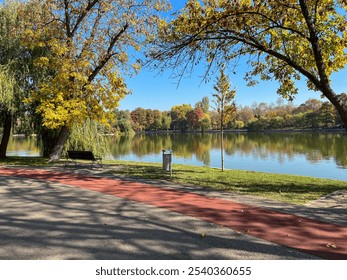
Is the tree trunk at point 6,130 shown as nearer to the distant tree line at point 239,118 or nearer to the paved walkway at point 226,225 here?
the paved walkway at point 226,225

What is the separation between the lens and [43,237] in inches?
177

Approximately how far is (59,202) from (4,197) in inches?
62.0

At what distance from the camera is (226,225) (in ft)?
17.5

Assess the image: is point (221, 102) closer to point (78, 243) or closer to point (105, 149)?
point (105, 149)

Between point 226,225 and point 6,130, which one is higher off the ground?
point 6,130

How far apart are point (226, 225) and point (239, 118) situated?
390 ft

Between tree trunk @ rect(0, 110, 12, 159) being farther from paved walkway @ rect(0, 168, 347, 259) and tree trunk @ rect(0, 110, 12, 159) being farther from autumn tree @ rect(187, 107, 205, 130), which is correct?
autumn tree @ rect(187, 107, 205, 130)

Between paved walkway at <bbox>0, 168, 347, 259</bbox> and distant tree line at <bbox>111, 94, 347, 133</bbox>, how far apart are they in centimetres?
7112

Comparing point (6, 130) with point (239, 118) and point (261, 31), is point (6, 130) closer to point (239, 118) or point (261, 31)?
point (261, 31)

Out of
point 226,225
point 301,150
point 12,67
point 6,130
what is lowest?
point 226,225

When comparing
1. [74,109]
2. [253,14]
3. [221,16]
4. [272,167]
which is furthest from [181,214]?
[272,167]

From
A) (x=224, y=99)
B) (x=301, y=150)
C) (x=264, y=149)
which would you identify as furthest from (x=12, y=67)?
(x=301, y=150)

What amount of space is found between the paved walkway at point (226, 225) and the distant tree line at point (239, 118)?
233 feet

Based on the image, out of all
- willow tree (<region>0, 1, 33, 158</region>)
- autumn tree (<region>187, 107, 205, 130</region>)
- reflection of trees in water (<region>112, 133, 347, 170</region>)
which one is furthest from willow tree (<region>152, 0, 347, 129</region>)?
autumn tree (<region>187, 107, 205, 130</region>)
